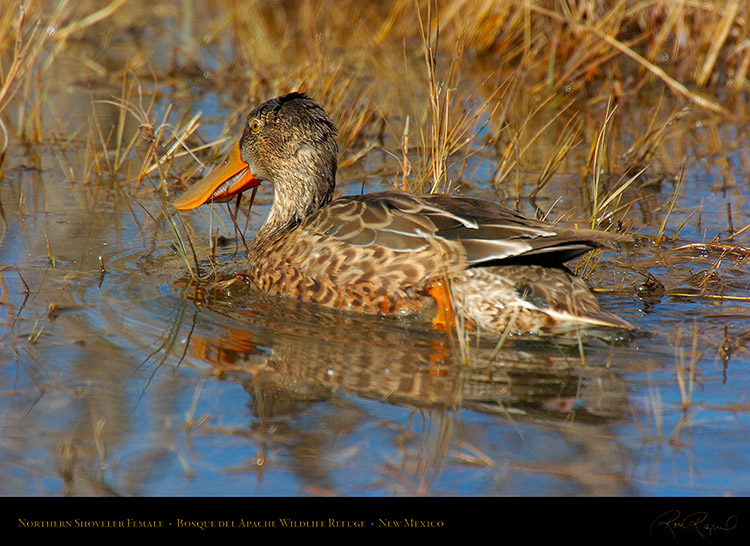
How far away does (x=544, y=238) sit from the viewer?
3.94 m

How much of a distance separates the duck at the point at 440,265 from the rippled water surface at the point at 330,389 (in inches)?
4.7

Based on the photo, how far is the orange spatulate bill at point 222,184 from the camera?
5.16m

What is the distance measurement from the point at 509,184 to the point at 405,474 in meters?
3.69

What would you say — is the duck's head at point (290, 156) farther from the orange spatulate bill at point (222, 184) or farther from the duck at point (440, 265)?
the duck at point (440, 265)

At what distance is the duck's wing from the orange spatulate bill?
2.68 feet

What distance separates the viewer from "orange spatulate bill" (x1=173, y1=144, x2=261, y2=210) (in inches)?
203

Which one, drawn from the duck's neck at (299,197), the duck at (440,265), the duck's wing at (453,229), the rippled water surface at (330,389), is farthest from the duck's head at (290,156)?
the duck's wing at (453,229)

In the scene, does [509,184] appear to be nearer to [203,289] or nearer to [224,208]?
[224,208]

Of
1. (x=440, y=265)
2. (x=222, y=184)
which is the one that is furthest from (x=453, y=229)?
(x=222, y=184)

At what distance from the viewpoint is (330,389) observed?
3.52 metres

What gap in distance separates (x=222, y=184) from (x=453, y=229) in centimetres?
159

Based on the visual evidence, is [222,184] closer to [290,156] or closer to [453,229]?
[290,156]

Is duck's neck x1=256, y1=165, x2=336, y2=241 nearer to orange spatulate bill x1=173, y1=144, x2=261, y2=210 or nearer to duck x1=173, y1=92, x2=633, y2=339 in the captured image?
duck x1=173, y1=92, x2=633, y2=339

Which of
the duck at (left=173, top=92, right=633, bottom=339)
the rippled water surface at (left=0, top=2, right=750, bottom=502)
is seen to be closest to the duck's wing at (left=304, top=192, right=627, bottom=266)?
the duck at (left=173, top=92, right=633, bottom=339)
